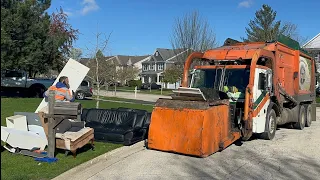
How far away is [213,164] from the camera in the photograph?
7.48 metres

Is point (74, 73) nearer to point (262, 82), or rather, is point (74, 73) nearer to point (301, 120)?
point (262, 82)

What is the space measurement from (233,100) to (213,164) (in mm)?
2755

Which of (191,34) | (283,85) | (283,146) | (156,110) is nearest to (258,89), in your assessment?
(283,146)

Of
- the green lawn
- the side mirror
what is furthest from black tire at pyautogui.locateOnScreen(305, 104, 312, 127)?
the green lawn

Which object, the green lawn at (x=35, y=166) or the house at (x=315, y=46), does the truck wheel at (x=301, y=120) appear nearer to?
the green lawn at (x=35, y=166)

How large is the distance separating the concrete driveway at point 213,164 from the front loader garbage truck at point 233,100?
0.32 meters

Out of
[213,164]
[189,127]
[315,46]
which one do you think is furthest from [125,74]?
[213,164]

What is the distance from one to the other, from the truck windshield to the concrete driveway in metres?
1.45

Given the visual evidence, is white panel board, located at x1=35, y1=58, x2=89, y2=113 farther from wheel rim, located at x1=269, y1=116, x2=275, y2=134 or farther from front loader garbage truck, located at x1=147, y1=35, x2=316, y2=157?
wheel rim, located at x1=269, y1=116, x2=275, y2=134

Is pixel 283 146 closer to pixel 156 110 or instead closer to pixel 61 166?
pixel 156 110

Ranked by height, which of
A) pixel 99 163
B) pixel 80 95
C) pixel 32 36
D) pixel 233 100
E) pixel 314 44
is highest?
pixel 314 44

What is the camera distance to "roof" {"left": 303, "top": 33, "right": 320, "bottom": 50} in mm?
43453

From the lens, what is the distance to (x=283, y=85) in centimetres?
1172

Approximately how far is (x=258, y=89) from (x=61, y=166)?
17.9ft
